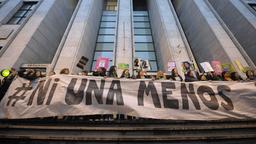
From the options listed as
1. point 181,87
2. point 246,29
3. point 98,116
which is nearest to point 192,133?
point 181,87

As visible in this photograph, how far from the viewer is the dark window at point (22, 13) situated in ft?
61.4

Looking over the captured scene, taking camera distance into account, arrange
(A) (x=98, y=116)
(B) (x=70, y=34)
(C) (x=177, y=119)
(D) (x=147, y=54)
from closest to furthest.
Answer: (C) (x=177, y=119)
(A) (x=98, y=116)
(B) (x=70, y=34)
(D) (x=147, y=54)

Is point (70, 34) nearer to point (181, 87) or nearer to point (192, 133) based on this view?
point (181, 87)

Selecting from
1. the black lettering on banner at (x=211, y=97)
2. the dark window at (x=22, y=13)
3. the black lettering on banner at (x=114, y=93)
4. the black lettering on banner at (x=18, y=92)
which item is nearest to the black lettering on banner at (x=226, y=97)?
the black lettering on banner at (x=211, y=97)

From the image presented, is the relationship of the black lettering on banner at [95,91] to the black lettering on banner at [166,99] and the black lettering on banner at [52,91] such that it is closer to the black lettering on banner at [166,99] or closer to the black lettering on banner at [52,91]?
the black lettering on banner at [52,91]

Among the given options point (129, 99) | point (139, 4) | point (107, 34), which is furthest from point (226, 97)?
point (139, 4)

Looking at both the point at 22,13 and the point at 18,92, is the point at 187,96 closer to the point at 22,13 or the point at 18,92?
the point at 18,92

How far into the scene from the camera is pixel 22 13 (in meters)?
19.8

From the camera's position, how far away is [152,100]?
23.0 feet

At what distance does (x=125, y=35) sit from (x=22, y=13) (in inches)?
422

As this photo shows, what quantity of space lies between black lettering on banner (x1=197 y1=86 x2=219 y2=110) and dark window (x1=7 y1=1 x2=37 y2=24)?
17.3m

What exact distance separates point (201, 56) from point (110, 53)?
810cm

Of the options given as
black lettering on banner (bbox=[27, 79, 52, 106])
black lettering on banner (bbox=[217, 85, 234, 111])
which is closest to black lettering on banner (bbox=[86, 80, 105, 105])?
black lettering on banner (bbox=[27, 79, 52, 106])

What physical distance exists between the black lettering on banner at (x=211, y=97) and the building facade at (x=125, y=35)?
5.77m
